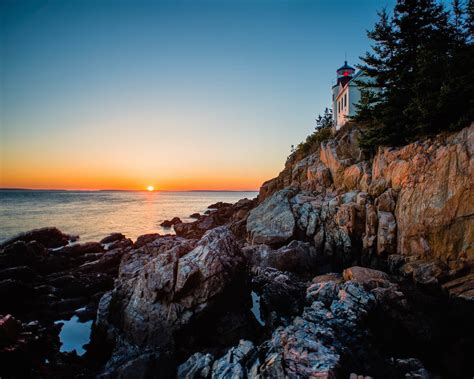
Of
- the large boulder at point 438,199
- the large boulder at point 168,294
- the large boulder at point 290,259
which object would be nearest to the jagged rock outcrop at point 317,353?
the large boulder at point 168,294

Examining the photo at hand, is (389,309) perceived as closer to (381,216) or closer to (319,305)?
(319,305)

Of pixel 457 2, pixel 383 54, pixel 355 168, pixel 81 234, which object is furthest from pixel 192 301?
pixel 81 234

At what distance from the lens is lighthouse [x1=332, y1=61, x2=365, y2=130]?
29.2m

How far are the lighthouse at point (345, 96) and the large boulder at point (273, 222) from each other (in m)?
9.11

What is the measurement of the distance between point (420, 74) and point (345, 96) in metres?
15.9

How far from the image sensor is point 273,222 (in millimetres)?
20797

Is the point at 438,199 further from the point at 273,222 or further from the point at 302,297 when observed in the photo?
the point at 273,222

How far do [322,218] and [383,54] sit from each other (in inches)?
481

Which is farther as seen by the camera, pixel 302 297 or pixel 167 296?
pixel 302 297

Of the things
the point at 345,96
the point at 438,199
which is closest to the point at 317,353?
the point at 438,199

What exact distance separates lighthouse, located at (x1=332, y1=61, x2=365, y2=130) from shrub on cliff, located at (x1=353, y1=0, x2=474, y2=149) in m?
4.16

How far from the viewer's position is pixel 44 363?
9438mm

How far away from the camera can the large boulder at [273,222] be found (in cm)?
1952

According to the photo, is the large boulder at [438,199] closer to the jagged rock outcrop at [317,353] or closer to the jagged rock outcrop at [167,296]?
the jagged rock outcrop at [317,353]
